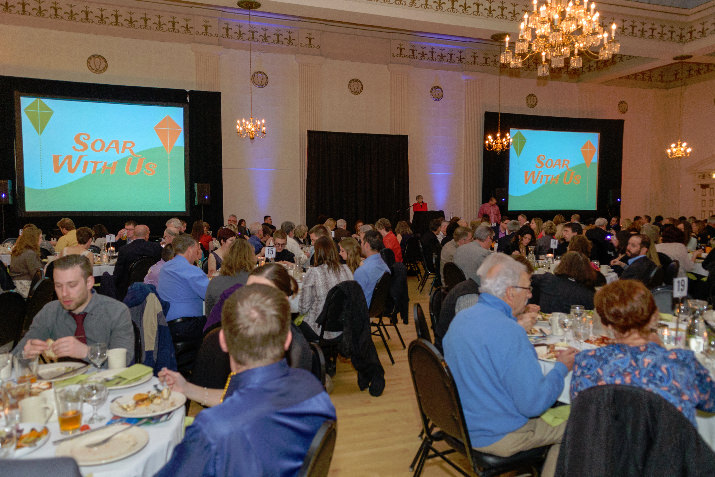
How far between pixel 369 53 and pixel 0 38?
26.0 feet

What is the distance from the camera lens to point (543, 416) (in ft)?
8.56

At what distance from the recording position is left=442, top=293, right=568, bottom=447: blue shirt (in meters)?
2.24

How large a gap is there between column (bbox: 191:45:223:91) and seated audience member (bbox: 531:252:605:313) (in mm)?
9970

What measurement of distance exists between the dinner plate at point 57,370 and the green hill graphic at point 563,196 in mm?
13703

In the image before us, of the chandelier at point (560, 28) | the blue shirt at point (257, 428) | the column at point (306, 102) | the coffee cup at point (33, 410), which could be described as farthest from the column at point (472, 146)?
the blue shirt at point (257, 428)

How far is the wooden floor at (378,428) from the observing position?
3.40 m

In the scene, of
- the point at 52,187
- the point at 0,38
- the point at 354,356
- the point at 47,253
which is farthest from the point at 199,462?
the point at 0,38

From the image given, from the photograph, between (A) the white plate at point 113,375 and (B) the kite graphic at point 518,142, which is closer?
(A) the white plate at point 113,375

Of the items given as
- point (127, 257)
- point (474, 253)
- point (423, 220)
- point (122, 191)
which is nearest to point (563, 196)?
point (423, 220)

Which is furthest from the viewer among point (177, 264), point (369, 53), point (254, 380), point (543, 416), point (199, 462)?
point (369, 53)

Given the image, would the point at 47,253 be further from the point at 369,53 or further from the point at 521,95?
the point at 521,95

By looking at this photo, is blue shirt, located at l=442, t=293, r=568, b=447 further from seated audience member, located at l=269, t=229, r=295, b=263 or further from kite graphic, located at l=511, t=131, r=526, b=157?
kite graphic, located at l=511, t=131, r=526, b=157

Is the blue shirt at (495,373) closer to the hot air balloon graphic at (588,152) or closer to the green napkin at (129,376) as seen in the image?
the green napkin at (129,376)

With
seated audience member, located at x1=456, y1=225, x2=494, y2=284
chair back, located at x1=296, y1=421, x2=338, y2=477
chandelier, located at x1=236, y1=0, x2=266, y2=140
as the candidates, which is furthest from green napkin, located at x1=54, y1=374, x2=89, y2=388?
chandelier, located at x1=236, y1=0, x2=266, y2=140
